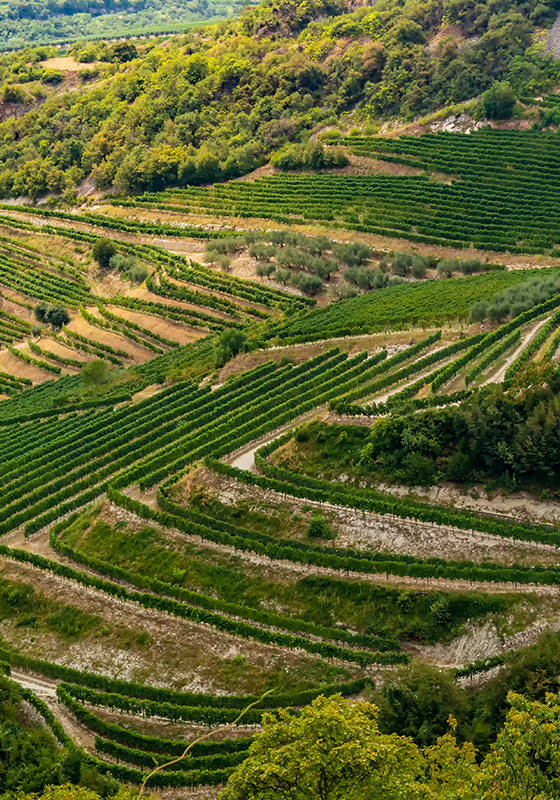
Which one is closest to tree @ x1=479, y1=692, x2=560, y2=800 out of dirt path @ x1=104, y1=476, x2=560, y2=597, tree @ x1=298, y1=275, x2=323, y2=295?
dirt path @ x1=104, y1=476, x2=560, y2=597

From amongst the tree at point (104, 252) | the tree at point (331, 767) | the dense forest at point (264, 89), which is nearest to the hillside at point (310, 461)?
the tree at point (331, 767)

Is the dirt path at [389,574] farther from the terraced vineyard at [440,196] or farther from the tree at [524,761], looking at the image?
the terraced vineyard at [440,196]

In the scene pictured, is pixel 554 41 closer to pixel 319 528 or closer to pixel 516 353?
pixel 516 353

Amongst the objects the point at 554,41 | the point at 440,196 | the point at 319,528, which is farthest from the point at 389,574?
the point at 554,41

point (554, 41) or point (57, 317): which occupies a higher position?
point (554, 41)

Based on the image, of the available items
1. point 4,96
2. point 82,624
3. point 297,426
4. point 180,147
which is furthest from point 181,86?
point 82,624

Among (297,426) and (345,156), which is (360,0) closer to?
(345,156)

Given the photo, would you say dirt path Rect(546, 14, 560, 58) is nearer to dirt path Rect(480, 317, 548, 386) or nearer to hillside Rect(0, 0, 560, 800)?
hillside Rect(0, 0, 560, 800)

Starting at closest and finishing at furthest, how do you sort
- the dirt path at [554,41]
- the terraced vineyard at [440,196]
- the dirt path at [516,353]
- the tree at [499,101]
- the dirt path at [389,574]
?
the dirt path at [389,574] → the dirt path at [516,353] → the terraced vineyard at [440,196] → the tree at [499,101] → the dirt path at [554,41]
